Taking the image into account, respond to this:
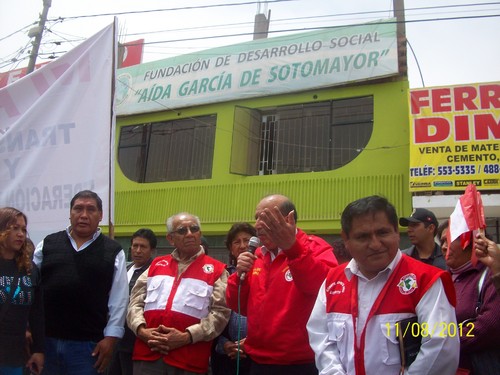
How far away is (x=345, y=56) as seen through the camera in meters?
11.8

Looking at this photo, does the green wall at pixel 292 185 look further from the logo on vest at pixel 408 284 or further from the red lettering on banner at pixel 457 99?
the logo on vest at pixel 408 284

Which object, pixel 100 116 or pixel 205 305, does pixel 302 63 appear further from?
pixel 205 305

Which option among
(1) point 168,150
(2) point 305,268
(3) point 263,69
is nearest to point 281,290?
(2) point 305,268

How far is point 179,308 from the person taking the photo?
3721 mm

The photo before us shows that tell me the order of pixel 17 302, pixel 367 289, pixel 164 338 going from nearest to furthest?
pixel 367 289
pixel 17 302
pixel 164 338

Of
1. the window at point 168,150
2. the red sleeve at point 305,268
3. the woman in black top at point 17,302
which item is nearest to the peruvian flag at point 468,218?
the red sleeve at point 305,268

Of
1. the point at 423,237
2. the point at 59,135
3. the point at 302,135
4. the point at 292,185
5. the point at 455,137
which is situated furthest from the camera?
the point at 302,135

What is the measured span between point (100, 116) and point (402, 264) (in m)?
3.13

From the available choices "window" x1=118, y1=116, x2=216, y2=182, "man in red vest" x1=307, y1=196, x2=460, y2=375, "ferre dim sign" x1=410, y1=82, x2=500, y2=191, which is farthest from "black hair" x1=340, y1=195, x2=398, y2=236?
"window" x1=118, y1=116, x2=216, y2=182

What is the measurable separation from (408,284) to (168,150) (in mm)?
12452

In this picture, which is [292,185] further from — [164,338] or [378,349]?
[378,349]

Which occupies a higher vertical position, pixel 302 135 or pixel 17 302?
pixel 302 135

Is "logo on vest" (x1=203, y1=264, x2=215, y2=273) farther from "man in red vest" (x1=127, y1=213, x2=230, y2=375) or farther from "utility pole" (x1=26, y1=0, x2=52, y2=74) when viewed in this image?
"utility pole" (x1=26, y1=0, x2=52, y2=74)

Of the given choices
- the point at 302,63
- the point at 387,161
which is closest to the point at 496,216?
the point at 387,161
